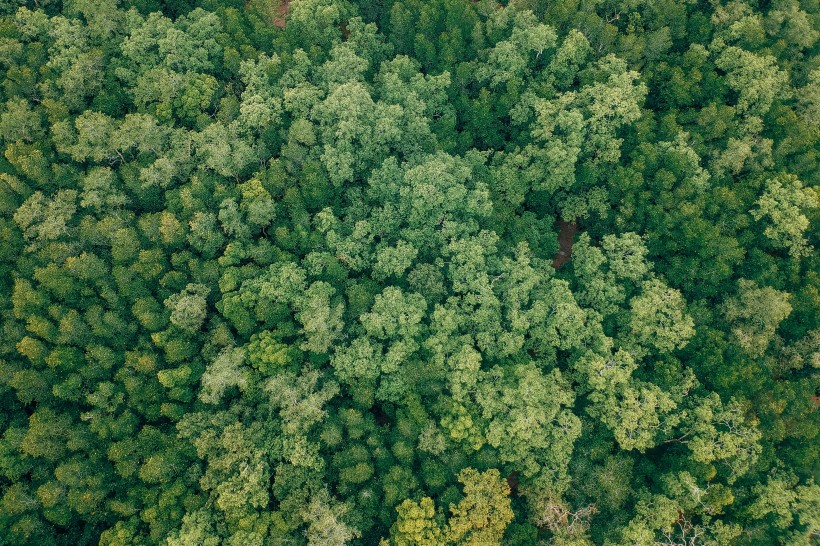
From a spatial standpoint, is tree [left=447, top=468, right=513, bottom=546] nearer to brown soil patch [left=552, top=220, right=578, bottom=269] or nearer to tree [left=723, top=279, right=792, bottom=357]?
brown soil patch [left=552, top=220, right=578, bottom=269]

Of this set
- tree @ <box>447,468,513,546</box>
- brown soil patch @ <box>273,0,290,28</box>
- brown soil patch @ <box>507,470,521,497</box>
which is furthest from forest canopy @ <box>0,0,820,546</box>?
brown soil patch @ <box>273,0,290,28</box>

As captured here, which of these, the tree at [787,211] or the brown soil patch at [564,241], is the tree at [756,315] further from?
the brown soil patch at [564,241]

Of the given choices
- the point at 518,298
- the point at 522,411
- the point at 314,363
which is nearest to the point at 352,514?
the point at 314,363

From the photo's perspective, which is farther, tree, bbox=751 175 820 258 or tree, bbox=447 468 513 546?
tree, bbox=751 175 820 258

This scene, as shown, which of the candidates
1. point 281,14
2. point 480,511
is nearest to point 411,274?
point 480,511

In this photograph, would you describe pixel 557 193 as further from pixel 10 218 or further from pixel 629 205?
pixel 10 218

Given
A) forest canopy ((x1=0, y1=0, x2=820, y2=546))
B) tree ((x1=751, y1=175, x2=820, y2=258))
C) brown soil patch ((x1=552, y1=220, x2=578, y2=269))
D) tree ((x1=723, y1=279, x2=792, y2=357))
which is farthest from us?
brown soil patch ((x1=552, y1=220, x2=578, y2=269))

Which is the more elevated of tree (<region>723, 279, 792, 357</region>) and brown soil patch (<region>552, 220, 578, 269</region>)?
tree (<region>723, 279, 792, 357</region>)

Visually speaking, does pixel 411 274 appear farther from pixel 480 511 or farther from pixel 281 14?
pixel 281 14
